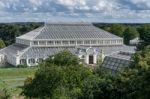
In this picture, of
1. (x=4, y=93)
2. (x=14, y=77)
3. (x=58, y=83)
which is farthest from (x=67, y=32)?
(x=58, y=83)

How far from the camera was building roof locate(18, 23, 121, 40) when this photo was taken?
91762 millimetres

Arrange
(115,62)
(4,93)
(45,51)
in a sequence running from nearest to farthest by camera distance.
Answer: (4,93) → (115,62) → (45,51)

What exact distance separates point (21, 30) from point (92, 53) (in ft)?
223

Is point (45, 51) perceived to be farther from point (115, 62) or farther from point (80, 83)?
point (80, 83)

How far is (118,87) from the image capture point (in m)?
32.3

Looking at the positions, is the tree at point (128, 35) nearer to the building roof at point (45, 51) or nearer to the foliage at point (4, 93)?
the building roof at point (45, 51)

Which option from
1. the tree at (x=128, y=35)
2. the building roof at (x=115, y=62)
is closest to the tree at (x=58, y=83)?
the building roof at (x=115, y=62)

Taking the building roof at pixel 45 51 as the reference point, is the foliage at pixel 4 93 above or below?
below

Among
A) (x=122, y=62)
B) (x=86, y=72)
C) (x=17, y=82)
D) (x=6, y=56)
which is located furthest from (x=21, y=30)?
(x=86, y=72)

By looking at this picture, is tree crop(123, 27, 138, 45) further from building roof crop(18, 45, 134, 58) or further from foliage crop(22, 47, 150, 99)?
foliage crop(22, 47, 150, 99)

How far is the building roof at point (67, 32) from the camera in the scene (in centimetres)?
Result: 9176

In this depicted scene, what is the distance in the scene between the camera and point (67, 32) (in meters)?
94.9

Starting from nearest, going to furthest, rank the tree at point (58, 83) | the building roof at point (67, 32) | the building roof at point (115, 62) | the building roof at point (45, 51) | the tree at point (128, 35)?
the tree at point (58, 83) → the building roof at point (115, 62) → the building roof at point (45, 51) → the building roof at point (67, 32) → the tree at point (128, 35)

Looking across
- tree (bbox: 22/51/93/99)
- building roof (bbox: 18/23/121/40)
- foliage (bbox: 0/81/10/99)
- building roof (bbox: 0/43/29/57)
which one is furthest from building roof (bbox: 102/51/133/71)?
building roof (bbox: 18/23/121/40)
